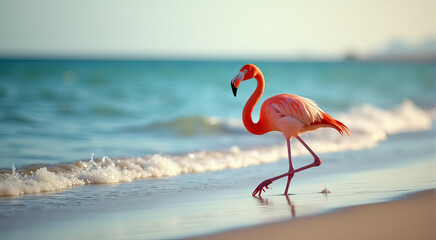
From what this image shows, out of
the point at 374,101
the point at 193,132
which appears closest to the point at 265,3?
the point at 374,101

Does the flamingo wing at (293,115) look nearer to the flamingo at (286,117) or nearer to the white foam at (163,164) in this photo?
the flamingo at (286,117)

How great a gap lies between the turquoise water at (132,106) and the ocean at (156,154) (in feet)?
0.12

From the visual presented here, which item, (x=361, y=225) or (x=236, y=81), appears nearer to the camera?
(x=361, y=225)

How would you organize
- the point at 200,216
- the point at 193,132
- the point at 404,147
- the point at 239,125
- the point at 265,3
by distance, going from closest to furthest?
the point at 200,216
the point at 404,147
the point at 193,132
the point at 239,125
the point at 265,3

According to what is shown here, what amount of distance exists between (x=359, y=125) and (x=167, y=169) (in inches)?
223

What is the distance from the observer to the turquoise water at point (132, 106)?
26.5ft

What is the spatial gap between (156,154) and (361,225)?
330cm

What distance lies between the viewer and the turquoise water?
807 centimetres

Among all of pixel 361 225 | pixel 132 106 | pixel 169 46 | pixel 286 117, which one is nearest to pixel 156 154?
pixel 286 117

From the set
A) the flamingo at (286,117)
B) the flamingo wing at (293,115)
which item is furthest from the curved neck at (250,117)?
the flamingo wing at (293,115)

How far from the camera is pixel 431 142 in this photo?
358 inches

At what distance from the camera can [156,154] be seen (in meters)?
6.82

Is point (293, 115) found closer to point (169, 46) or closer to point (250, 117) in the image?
point (250, 117)

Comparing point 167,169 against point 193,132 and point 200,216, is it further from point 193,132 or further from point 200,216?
point 193,132
